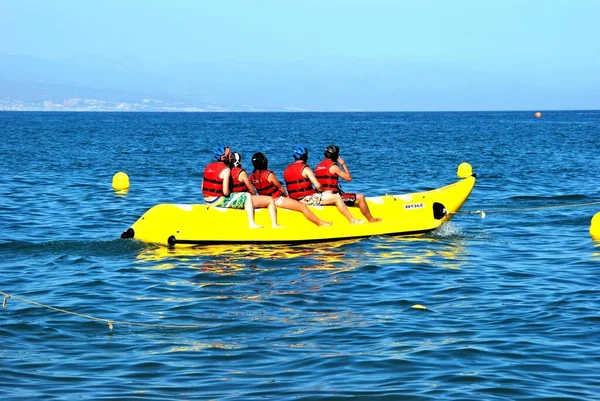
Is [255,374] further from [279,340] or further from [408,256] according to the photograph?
[408,256]

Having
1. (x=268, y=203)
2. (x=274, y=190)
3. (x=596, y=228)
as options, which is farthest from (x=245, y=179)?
(x=596, y=228)

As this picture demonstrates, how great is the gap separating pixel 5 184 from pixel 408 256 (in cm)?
1491

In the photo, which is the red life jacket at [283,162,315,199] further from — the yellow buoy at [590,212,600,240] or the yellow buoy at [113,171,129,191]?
the yellow buoy at [113,171,129,191]

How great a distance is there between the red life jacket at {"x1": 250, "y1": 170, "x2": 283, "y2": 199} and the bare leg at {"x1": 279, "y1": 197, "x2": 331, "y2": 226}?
0.75ft

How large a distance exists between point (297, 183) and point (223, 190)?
128cm

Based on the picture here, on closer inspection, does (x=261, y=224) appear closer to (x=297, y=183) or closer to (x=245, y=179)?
(x=245, y=179)

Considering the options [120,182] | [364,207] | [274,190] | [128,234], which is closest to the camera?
[128,234]

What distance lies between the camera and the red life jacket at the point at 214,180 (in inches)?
545

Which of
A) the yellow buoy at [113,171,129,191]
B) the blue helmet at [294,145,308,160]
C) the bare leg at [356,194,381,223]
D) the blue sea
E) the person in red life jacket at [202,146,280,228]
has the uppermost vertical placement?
the blue helmet at [294,145,308,160]

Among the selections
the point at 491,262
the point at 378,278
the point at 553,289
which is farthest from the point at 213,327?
the point at 491,262

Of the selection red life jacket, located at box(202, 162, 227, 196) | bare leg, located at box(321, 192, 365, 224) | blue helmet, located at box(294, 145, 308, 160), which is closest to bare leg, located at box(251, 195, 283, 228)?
red life jacket, located at box(202, 162, 227, 196)

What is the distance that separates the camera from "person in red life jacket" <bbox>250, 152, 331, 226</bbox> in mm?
14062

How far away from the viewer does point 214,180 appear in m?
14.0

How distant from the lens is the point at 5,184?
80.3ft
